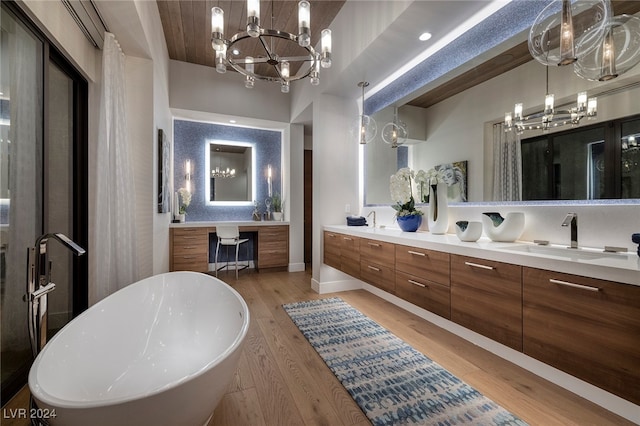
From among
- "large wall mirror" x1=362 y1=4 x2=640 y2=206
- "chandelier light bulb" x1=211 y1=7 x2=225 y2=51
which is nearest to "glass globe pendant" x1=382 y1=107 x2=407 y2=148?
"large wall mirror" x1=362 y1=4 x2=640 y2=206

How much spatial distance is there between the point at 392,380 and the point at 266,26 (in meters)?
3.87

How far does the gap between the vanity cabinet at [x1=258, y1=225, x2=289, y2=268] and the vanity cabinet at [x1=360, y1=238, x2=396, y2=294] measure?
87.9 inches

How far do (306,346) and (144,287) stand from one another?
1.31 meters

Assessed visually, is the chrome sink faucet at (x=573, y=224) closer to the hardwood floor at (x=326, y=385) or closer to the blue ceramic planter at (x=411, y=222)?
the hardwood floor at (x=326, y=385)

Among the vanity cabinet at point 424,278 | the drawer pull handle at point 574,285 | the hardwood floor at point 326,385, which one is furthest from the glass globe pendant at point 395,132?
the drawer pull handle at point 574,285

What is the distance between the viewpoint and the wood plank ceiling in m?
2.31

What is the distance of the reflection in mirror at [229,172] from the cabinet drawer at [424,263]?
3.64m

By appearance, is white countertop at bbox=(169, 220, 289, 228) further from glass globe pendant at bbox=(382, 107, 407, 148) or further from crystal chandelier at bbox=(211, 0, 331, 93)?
crystal chandelier at bbox=(211, 0, 331, 93)

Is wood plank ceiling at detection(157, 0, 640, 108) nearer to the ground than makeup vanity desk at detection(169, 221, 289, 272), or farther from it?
farther from it

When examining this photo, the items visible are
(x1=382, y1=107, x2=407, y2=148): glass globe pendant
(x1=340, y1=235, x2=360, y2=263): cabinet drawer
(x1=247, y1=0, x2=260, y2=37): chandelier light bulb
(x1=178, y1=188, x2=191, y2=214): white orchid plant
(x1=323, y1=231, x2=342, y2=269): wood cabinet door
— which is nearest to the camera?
(x1=247, y1=0, x2=260, y2=37): chandelier light bulb

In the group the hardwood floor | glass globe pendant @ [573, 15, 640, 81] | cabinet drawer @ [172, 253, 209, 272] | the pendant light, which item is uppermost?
the pendant light

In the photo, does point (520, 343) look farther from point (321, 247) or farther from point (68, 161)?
point (68, 161)

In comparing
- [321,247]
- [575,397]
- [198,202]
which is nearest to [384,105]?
[321,247]

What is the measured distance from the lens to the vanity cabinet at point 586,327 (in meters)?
1.10
